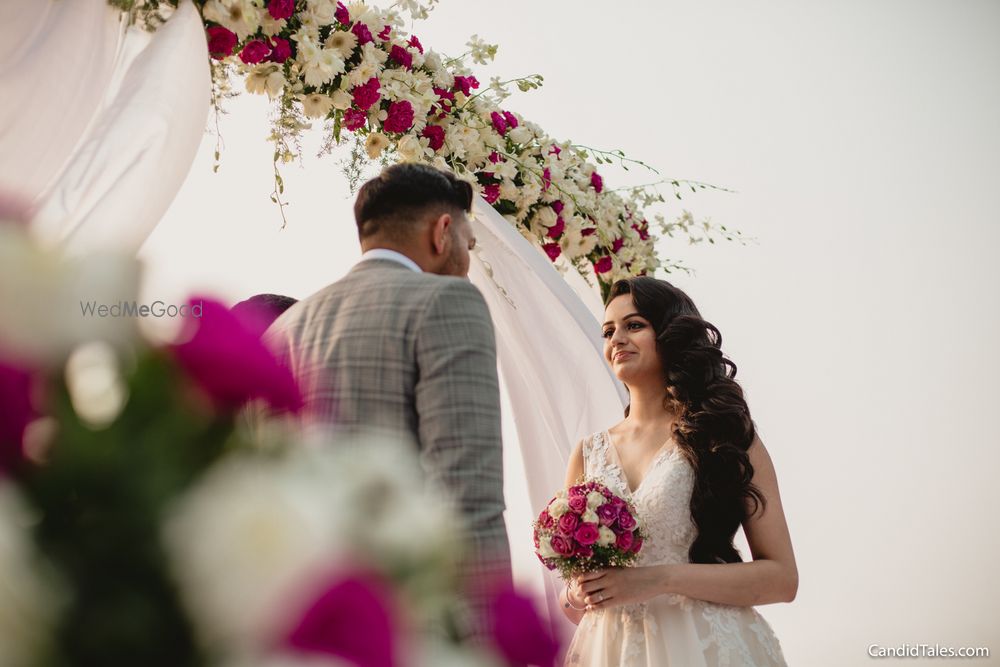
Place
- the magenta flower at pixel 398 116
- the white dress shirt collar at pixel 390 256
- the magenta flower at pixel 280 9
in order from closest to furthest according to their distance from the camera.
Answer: the white dress shirt collar at pixel 390 256
the magenta flower at pixel 280 9
the magenta flower at pixel 398 116

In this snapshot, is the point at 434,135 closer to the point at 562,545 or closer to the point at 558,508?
the point at 558,508

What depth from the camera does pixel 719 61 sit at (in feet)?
21.9

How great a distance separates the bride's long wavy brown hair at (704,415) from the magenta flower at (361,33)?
1.25 m

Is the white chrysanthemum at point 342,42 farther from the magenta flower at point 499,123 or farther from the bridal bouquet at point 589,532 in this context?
the bridal bouquet at point 589,532

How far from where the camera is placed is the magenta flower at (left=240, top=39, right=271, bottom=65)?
2.83 m

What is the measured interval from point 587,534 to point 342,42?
1.83m

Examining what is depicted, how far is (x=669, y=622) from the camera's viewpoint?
288cm

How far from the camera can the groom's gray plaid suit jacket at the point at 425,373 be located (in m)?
1.72

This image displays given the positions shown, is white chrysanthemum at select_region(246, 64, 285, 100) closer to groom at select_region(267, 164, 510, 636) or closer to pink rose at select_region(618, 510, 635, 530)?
groom at select_region(267, 164, 510, 636)

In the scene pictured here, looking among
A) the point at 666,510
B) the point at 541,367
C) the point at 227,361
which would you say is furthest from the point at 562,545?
the point at 227,361

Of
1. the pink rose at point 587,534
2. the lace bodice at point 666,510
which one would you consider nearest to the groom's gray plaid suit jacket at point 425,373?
the pink rose at point 587,534

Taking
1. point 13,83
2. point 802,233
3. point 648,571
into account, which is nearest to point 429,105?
point 13,83

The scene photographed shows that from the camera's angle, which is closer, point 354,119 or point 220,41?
point 220,41

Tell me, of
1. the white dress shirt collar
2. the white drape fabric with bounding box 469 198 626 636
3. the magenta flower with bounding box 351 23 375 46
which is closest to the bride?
the white drape fabric with bounding box 469 198 626 636
